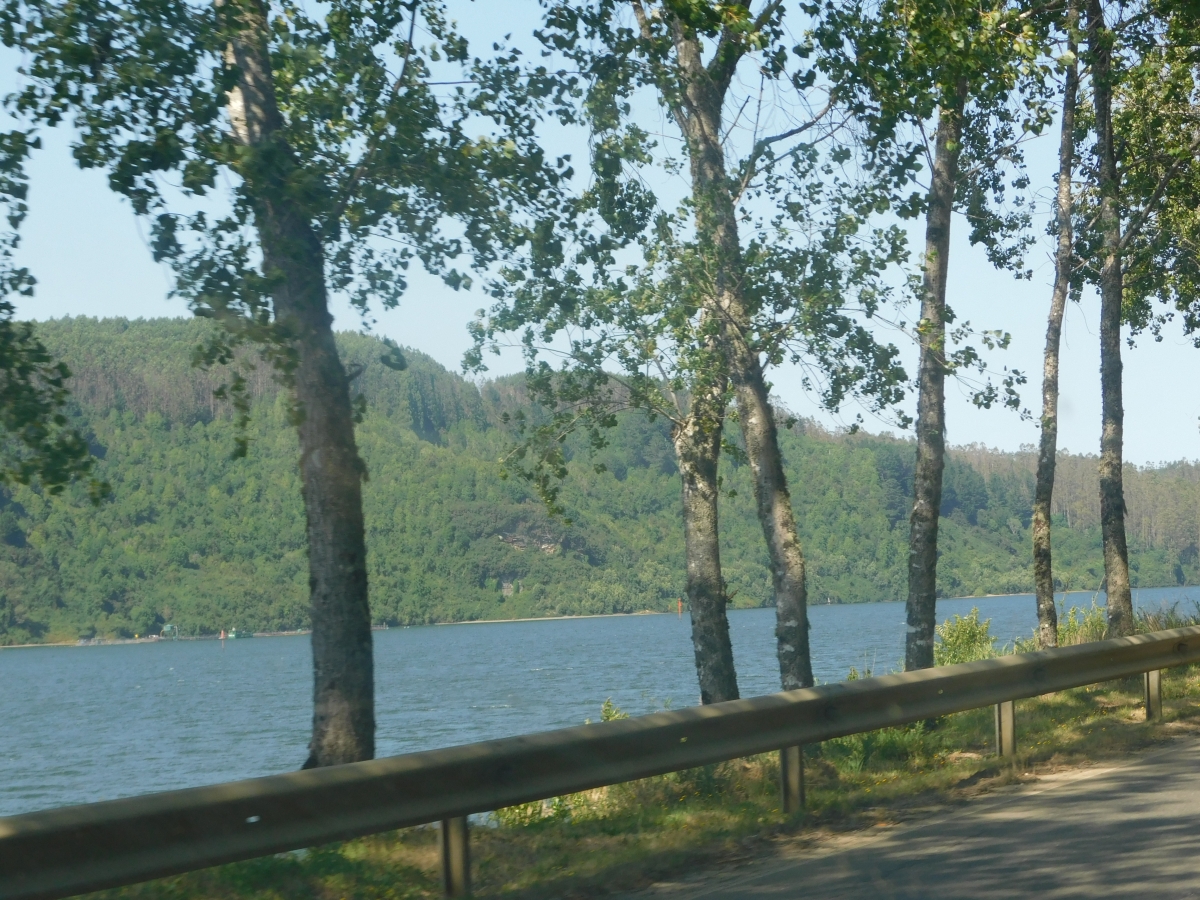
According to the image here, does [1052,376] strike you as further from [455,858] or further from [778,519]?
[455,858]

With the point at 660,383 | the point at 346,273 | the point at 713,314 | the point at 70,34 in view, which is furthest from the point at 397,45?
the point at 660,383

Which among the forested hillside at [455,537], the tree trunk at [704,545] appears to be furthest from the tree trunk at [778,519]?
the forested hillside at [455,537]

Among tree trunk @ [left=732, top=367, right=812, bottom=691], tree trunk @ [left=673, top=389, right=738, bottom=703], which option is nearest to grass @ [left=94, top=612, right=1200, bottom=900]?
tree trunk @ [left=732, top=367, right=812, bottom=691]

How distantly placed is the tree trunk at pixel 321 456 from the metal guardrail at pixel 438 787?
2363 millimetres

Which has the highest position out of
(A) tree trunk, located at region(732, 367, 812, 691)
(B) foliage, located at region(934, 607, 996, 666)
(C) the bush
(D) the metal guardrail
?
(A) tree trunk, located at region(732, 367, 812, 691)

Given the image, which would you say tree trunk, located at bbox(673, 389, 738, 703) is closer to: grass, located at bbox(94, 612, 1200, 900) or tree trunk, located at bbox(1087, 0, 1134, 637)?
grass, located at bbox(94, 612, 1200, 900)

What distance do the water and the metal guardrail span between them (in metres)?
11.2

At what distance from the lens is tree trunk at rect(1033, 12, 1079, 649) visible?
60.8 ft

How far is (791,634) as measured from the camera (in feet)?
41.2

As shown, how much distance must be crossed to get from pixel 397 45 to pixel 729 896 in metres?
6.53

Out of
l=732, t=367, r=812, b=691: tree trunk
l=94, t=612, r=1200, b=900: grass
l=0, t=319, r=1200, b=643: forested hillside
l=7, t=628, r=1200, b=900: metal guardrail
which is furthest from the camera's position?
l=0, t=319, r=1200, b=643: forested hillside

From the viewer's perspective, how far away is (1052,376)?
60.7 ft

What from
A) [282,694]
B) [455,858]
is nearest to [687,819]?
[455,858]

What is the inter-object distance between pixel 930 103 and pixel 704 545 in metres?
Answer: 5.28
